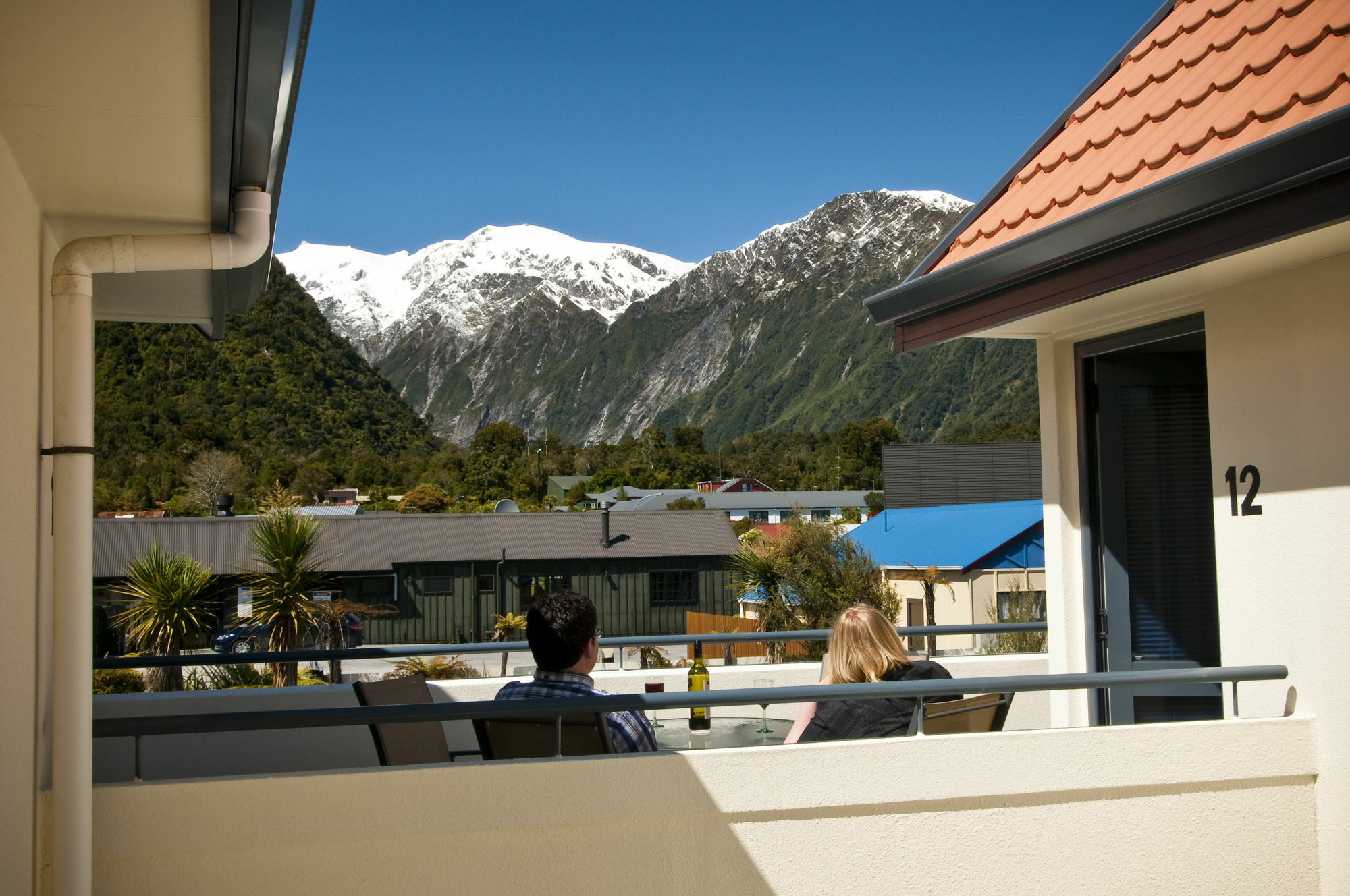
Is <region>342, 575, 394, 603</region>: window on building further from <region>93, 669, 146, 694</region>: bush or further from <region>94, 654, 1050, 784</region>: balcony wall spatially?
<region>94, 654, 1050, 784</region>: balcony wall

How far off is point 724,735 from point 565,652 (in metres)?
1.07

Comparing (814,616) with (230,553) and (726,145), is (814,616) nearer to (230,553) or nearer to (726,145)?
(230,553)

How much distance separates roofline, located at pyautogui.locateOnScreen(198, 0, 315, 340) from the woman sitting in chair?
7.30 feet

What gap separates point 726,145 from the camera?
131m

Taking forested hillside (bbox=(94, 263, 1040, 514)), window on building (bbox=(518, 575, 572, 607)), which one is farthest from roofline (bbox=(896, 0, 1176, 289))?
forested hillside (bbox=(94, 263, 1040, 514))

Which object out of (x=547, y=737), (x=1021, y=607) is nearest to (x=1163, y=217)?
(x=547, y=737)

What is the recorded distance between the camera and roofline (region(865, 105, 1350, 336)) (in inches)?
99.8

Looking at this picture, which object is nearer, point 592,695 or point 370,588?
point 592,695

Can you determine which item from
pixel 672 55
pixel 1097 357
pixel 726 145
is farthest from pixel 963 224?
pixel 726 145

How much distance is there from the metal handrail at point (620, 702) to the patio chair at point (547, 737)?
8 centimetres

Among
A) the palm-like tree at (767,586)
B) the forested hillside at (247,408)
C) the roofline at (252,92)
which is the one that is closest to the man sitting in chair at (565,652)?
the roofline at (252,92)

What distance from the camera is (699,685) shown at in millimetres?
4344

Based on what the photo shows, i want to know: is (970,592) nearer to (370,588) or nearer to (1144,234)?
(370,588)

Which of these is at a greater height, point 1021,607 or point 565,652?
point 565,652
